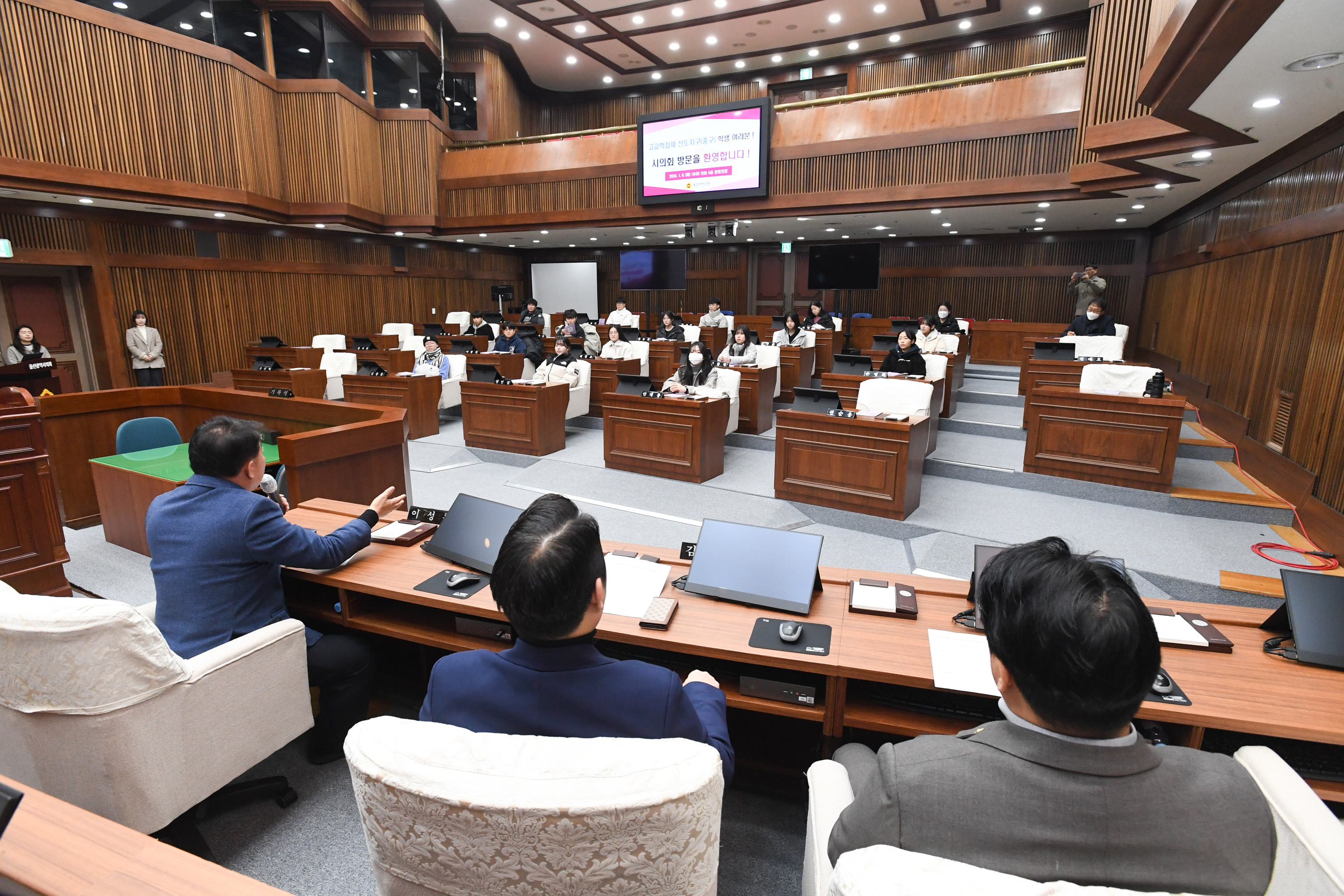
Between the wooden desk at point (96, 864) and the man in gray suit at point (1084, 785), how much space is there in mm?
991

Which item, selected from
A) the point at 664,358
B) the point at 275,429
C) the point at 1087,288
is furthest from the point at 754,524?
the point at 1087,288

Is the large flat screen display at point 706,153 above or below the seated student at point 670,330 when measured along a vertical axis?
above

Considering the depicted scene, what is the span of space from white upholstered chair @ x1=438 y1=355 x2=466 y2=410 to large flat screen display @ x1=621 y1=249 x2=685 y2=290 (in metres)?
5.31

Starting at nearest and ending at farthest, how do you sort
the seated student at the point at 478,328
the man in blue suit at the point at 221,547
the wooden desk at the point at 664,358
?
the man in blue suit at the point at 221,547 → the wooden desk at the point at 664,358 → the seated student at the point at 478,328

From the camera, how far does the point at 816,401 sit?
16.4 feet

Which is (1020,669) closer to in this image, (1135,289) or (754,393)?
(754,393)

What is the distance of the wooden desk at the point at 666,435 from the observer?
18.1 ft

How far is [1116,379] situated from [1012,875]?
5403mm

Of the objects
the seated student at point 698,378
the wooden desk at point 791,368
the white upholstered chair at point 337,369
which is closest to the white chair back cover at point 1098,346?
the wooden desk at point 791,368

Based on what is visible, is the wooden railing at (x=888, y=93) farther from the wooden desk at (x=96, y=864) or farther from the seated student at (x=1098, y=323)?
the wooden desk at (x=96, y=864)

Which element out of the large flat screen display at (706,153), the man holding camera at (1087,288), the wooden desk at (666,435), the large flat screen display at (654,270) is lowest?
the wooden desk at (666,435)

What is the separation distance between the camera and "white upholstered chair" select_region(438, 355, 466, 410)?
26.4 feet

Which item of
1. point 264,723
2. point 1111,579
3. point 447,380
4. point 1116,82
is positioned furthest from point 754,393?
point 1111,579

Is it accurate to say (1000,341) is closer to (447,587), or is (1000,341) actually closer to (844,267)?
(844,267)
